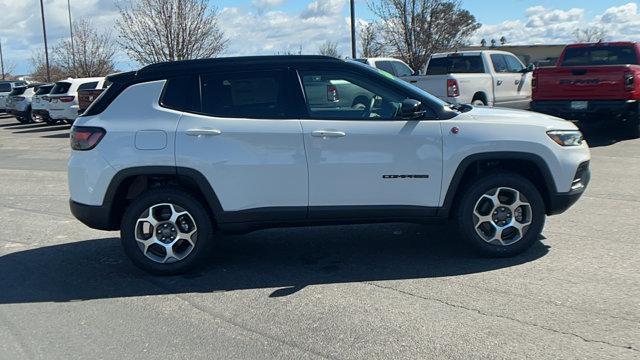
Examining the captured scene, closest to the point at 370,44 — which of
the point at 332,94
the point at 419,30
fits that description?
the point at 419,30

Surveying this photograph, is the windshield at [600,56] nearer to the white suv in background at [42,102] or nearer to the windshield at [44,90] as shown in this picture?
the white suv in background at [42,102]

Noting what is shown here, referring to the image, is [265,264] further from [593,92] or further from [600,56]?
[600,56]

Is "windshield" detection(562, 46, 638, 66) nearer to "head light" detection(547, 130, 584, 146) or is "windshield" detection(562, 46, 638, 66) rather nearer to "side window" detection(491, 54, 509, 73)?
"side window" detection(491, 54, 509, 73)

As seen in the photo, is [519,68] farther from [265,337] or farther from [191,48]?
[191,48]

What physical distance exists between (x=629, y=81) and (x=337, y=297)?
32.6 feet

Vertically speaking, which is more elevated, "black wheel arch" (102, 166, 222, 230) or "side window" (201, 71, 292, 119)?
"side window" (201, 71, 292, 119)

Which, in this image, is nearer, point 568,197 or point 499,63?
point 568,197

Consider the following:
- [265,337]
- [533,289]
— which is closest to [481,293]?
[533,289]

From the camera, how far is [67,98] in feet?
73.7

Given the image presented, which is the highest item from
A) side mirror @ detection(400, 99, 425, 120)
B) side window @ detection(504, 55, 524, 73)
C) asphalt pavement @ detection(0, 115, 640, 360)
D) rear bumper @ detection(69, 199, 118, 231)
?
side window @ detection(504, 55, 524, 73)

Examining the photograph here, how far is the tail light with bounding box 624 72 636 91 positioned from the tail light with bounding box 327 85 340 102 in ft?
29.1

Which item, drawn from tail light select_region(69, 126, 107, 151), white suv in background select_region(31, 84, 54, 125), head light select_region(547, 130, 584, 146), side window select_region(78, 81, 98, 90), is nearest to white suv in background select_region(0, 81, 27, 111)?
white suv in background select_region(31, 84, 54, 125)

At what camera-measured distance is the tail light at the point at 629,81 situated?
1225 cm

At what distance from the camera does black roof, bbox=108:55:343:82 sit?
5508mm
